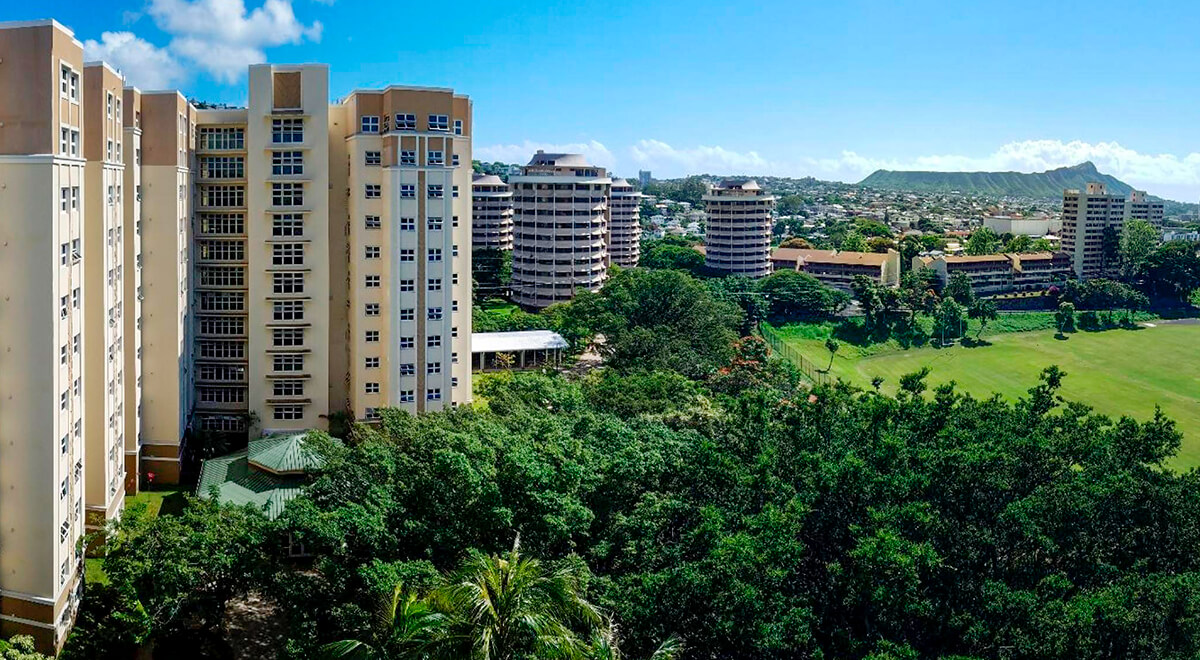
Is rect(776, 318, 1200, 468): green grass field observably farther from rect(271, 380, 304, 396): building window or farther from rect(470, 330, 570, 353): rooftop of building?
rect(271, 380, 304, 396): building window

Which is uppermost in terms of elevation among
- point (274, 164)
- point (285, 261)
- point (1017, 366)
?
point (274, 164)

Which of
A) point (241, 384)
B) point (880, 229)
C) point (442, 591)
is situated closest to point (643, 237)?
point (880, 229)

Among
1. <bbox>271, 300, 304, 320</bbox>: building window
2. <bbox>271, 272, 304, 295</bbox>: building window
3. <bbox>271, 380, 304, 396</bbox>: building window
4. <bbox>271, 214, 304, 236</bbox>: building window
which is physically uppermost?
<bbox>271, 214, 304, 236</bbox>: building window

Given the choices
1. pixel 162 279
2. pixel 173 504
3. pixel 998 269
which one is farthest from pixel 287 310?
pixel 998 269

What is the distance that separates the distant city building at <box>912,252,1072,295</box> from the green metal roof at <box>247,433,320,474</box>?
76.1m

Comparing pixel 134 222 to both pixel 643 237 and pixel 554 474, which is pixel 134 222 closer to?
pixel 554 474

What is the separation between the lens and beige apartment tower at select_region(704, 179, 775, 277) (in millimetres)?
97250

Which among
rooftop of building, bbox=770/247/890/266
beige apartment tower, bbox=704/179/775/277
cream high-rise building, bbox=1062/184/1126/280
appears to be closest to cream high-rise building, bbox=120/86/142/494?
beige apartment tower, bbox=704/179/775/277

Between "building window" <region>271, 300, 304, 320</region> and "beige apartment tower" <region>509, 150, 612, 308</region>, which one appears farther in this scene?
"beige apartment tower" <region>509, 150, 612, 308</region>

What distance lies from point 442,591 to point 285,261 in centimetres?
2227

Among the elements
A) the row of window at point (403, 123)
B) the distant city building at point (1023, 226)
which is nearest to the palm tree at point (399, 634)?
the row of window at point (403, 123)

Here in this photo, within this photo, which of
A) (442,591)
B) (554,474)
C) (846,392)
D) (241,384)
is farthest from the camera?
(241,384)

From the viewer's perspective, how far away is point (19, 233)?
2061 cm

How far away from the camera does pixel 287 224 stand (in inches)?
1379
